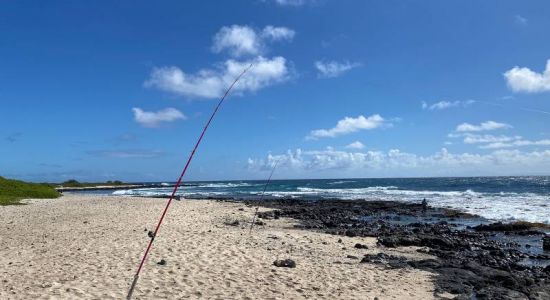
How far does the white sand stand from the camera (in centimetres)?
874

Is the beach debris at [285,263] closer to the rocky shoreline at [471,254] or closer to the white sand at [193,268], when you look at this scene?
the white sand at [193,268]

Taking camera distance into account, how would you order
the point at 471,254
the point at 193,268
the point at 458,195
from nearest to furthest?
the point at 193,268, the point at 471,254, the point at 458,195

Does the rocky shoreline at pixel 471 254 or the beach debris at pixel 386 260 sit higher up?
the beach debris at pixel 386 260

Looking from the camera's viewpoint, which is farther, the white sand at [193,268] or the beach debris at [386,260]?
the beach debris at [386,260]

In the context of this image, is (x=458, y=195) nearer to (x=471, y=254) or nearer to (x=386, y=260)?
(x=471, y=254)

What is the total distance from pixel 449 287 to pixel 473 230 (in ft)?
46.0

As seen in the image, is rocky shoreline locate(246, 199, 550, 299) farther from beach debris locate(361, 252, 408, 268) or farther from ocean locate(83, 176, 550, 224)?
ocean locate(83, 176, 550, 224)

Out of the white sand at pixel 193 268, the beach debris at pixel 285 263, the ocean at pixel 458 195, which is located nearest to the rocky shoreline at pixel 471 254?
the white sand at pixel 193 268

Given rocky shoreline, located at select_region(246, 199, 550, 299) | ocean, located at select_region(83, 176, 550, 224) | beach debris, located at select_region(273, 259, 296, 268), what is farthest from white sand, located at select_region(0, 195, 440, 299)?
ocean, located at select_region(83, 176, 550, 224)

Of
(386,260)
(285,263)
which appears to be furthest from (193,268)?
(386,260)

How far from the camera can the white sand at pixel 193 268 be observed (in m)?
8.74

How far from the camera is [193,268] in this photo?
34.7ft

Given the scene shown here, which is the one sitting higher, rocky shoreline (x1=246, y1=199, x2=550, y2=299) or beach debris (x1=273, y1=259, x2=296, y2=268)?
beach debris (x1=273, y1=259, x2=296, y2=268)

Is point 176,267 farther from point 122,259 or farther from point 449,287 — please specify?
point 449,287
